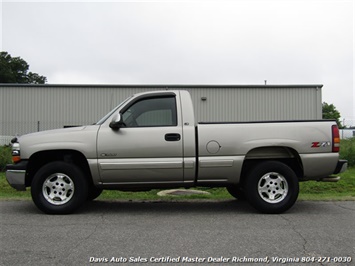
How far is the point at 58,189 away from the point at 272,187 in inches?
138

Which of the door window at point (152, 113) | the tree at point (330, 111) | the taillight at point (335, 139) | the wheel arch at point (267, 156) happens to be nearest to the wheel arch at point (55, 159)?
the door window at point (152, 113)

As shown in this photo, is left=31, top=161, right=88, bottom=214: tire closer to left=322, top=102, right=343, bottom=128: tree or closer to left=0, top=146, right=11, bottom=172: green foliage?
left=0, top=146, right=11, bottom=172: green foliage

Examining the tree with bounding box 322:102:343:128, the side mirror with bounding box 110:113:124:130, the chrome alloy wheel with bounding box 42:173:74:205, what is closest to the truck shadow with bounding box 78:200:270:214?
the chrome alloy wheel with bounding box 42:173:74:205

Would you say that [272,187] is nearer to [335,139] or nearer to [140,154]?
[335,139]

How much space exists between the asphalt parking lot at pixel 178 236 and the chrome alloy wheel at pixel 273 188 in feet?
1.02

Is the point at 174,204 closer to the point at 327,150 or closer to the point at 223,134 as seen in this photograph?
the point at 223,134

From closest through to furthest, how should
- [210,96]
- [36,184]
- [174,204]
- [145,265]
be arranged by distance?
1. [145,265]
2. [36,184]
3. [174,204]
4. [210,96]

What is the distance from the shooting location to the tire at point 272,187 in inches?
237

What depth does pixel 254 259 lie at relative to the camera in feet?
12.5

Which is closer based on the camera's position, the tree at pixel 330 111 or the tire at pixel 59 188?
the tire at pixel 59 188

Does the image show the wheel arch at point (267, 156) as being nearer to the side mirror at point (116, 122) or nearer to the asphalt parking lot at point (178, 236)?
the asphalt parking lot at point (178, 236)

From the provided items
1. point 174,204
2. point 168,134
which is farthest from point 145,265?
point 174,204

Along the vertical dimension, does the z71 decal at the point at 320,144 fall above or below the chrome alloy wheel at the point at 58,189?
above

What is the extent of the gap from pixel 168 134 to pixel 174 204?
1731mm
